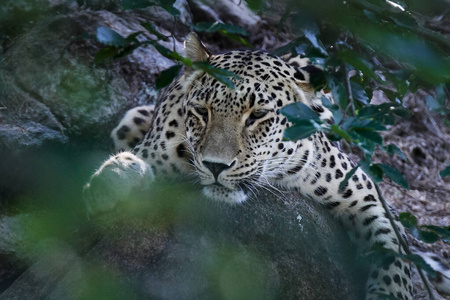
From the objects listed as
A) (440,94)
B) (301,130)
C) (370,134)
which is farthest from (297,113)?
(440,94)

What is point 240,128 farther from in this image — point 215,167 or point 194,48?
point 194,48

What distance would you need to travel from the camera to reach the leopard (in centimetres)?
500

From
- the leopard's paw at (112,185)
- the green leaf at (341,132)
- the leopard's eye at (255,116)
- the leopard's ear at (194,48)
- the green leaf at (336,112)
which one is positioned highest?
the green leaf at (341,132)

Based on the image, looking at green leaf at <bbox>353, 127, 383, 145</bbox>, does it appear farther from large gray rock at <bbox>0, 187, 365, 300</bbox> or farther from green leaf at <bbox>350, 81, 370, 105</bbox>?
large gray rock at <bbox>0, 187, 365, 300</bbox>

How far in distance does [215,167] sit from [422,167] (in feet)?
15.8

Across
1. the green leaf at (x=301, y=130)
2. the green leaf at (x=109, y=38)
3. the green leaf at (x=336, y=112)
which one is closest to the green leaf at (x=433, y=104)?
the green leaf at (x=336, y=112)

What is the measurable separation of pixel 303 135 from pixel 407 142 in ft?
20.3

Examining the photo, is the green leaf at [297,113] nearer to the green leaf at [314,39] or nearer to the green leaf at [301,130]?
the green leaf at [301,130]

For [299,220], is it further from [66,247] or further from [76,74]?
[76,74]

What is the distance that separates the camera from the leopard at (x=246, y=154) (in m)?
5.00

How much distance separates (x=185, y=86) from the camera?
5.79 metres

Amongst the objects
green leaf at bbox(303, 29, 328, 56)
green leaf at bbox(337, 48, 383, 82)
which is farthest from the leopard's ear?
green leaf at bbox(337, 48, 383, 82)

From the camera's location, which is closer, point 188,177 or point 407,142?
point 188,177

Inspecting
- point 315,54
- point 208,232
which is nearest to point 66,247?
point 208,232
